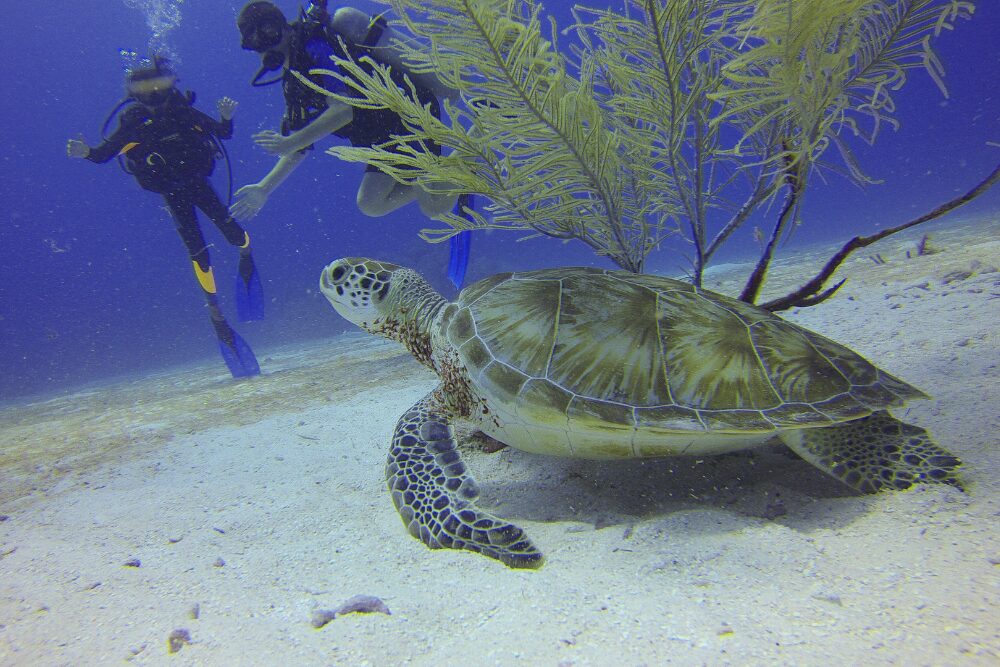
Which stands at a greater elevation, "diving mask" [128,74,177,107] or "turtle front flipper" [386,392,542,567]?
"diving mask" [128,74,177,107]

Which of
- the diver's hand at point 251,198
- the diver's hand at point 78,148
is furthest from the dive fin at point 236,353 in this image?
the diver's hand at point 251,198

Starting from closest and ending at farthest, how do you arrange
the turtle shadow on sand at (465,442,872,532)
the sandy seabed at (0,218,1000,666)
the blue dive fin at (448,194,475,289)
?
the sandy seabed at (0,218,1000,666), the turtle shadow on sand at (465,442,872,532), the blue dive fin at (448,194,475,289)

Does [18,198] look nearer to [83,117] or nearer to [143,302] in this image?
[83,117]

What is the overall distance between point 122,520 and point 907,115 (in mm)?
98335

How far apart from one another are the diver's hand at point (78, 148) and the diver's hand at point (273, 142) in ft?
12.9

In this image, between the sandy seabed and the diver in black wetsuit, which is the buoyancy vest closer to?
the diver in black wetsuit

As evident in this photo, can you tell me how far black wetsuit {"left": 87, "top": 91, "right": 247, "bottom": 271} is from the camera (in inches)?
280

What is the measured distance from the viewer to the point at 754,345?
2367 mm

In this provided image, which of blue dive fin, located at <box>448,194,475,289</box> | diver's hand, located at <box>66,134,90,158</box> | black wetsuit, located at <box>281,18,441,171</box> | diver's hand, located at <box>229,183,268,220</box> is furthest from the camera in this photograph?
diver's hand, located at <box>66,134,90,158</box>

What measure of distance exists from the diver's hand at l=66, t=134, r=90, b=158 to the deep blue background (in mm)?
8836

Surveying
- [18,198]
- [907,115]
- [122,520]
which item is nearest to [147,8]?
[18,198]

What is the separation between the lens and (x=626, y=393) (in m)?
2.26

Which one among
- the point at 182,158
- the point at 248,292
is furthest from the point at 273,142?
the point at 182,158

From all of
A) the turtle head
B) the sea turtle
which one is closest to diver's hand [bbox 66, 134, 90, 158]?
the turtle head
